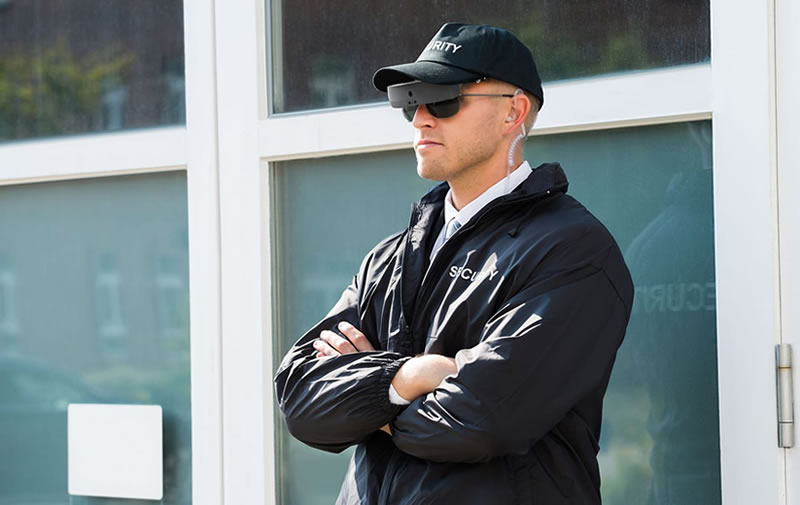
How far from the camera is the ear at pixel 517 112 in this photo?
2.63 meters

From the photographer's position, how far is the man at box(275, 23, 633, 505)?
2.30 meters

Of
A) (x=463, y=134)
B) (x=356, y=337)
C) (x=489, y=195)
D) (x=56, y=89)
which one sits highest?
(x=56, y=89)

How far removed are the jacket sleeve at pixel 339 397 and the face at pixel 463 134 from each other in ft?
1.44

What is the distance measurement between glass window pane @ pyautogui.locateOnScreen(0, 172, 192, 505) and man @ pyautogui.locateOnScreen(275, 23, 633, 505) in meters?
1.28

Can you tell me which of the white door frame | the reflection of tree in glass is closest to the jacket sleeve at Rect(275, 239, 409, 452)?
the white door frame

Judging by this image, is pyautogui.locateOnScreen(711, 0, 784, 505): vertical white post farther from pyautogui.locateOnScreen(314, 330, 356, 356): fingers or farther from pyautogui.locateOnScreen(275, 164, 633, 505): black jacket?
pyautogui.locateOnScreen(314, 330, 356, 356): fingers

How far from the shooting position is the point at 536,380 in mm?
2295

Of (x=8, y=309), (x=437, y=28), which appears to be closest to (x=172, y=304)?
(x=8, y=309)

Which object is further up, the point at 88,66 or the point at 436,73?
the point at 88,66

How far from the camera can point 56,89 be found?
4137mm

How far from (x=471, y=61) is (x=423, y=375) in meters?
0.68

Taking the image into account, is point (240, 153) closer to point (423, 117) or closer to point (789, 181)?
point (423, 117)

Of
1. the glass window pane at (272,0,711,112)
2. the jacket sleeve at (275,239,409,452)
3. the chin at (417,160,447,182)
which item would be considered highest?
the glass window pane at (272,0,711,112)

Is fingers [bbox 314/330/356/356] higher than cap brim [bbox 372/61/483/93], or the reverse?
cap brim [bbox 372/61/483/93]
